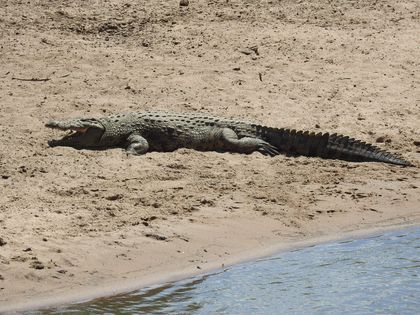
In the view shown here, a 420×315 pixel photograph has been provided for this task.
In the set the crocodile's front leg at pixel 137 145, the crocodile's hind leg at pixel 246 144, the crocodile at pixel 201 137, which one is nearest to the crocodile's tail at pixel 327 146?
the crocodile at pixel 201 137

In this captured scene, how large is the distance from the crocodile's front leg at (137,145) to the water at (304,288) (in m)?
2.68

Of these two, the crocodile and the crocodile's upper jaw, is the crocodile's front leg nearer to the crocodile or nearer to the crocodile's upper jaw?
the crocodile

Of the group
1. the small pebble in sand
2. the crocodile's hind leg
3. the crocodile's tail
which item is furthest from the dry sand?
the crocodile's hind leg

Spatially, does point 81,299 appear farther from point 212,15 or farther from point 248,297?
point 212,15

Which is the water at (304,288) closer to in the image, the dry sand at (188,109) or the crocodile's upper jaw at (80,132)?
the dry sand at (188,109)

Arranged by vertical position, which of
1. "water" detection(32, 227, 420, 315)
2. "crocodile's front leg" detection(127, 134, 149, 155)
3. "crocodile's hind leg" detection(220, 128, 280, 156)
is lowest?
"water" detection(32, 227, 420, 315)

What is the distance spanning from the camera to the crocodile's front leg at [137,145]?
31.8 feet

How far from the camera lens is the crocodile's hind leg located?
392 inches

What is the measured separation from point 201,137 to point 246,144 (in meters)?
0.50

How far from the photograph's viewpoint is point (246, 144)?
9984 millimetres

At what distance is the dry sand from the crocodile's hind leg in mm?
236

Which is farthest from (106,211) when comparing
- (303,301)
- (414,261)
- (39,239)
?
(414,261)

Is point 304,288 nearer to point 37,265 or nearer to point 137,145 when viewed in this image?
point 37,265

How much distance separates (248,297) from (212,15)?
23.9 ft
